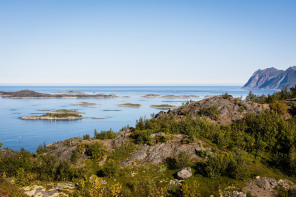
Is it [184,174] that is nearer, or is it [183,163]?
[184,174]

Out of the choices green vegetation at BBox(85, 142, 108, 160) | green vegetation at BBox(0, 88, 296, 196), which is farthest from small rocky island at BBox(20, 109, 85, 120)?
green vegetation at BBox(85, 142, 108, 160)

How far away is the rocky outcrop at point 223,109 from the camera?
105ft

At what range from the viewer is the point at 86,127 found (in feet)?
238

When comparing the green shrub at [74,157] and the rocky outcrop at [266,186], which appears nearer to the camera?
the rocky outcrop at [266,186]

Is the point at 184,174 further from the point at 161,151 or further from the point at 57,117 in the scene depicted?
the point at 57,117

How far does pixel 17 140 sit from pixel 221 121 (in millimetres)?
52827

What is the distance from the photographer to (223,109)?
33188 mm

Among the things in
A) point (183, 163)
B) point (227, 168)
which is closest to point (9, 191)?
point (183, 163)

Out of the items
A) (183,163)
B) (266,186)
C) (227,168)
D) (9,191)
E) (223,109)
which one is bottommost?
(266,186)

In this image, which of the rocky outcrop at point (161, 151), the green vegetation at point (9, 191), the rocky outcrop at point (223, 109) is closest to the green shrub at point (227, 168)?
the rocky outcrop at point (161, 151)

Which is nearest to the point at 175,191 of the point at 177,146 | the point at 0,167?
the point at 177,146

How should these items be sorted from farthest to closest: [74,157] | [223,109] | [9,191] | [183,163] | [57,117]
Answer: [57,117]
[223,109]
[74,157]
[183,163]
[9,191]

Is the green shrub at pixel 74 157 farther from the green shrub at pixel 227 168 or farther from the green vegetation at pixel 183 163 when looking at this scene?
the green shrub at pixel 227 168

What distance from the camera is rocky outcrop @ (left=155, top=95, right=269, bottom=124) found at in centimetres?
3192
